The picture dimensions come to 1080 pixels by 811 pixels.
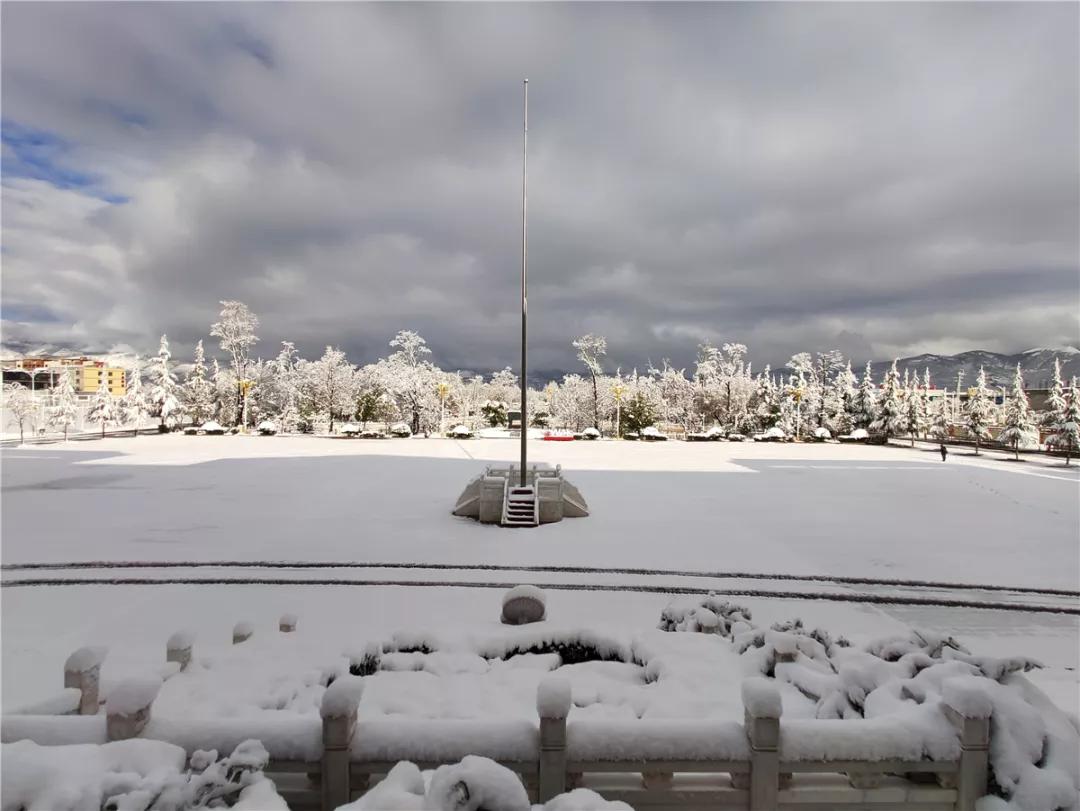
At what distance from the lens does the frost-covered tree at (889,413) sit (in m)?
46.2

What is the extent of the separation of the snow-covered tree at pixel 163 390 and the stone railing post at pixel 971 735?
187 feet

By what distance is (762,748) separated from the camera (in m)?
3.46

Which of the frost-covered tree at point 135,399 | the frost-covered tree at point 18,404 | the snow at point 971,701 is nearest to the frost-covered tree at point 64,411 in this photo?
the frost-covered tree at point 18,404

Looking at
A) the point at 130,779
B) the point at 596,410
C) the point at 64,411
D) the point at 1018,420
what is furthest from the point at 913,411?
the point at 64,411

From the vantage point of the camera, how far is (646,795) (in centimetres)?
352

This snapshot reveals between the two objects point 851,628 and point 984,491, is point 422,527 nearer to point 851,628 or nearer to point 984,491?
point 851,628

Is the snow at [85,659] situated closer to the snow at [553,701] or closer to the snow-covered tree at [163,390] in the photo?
the snow at [553,701]

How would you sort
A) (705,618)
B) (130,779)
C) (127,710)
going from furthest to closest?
(705,618)
(127,710)
(130,779)

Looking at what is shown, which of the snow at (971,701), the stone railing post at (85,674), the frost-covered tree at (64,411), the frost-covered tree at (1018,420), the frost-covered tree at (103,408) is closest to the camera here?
the snow at (971,701)

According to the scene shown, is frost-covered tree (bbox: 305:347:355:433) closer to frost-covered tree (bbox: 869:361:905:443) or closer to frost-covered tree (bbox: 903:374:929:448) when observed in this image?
frost-covered tree (bbox: 869:361:905:443)

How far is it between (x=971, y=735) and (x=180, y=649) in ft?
22.8

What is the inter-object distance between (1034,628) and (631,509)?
916cm

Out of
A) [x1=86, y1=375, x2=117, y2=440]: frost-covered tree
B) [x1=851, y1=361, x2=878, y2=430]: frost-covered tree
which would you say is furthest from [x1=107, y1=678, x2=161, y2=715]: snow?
[x1=86, y1=375, x2=117, y2=440]: frost-covered tree

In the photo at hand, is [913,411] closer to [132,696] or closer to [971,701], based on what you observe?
[971,701]
